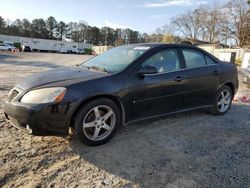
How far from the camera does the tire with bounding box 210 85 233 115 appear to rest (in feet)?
18.1

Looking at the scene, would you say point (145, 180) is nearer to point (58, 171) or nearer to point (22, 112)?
point (58, 171)

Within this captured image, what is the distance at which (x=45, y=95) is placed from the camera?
11.4 ft

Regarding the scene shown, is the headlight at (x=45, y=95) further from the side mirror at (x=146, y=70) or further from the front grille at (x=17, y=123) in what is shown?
the side mirror at (x=146, y=70)

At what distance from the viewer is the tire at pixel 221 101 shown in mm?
5516

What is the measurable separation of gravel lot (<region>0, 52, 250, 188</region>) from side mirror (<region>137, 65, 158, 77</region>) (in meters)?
1.00

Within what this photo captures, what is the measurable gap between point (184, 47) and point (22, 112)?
10.2 feet

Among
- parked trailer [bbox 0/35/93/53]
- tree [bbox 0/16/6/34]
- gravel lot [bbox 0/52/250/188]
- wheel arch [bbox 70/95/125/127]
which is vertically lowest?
gravel lot [bbox 0/52/250/188]

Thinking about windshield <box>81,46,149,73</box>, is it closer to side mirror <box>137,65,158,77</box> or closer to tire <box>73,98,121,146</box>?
side mirror <box>137,65,158,77</box>

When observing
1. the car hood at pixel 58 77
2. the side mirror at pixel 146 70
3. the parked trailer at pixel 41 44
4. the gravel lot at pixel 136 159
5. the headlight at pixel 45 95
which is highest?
the parked trailer at pixel 41 44

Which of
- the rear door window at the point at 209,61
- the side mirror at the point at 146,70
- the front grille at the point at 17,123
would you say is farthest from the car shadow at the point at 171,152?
the rear door window at the point at 209,61

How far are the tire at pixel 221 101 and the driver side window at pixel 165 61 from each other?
1387 millimetres

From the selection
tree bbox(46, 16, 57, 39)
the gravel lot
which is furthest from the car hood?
→ tree bbox(46, 16, 57, 39)

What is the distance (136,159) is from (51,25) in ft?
334

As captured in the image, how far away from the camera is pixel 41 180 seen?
291 centimetres
